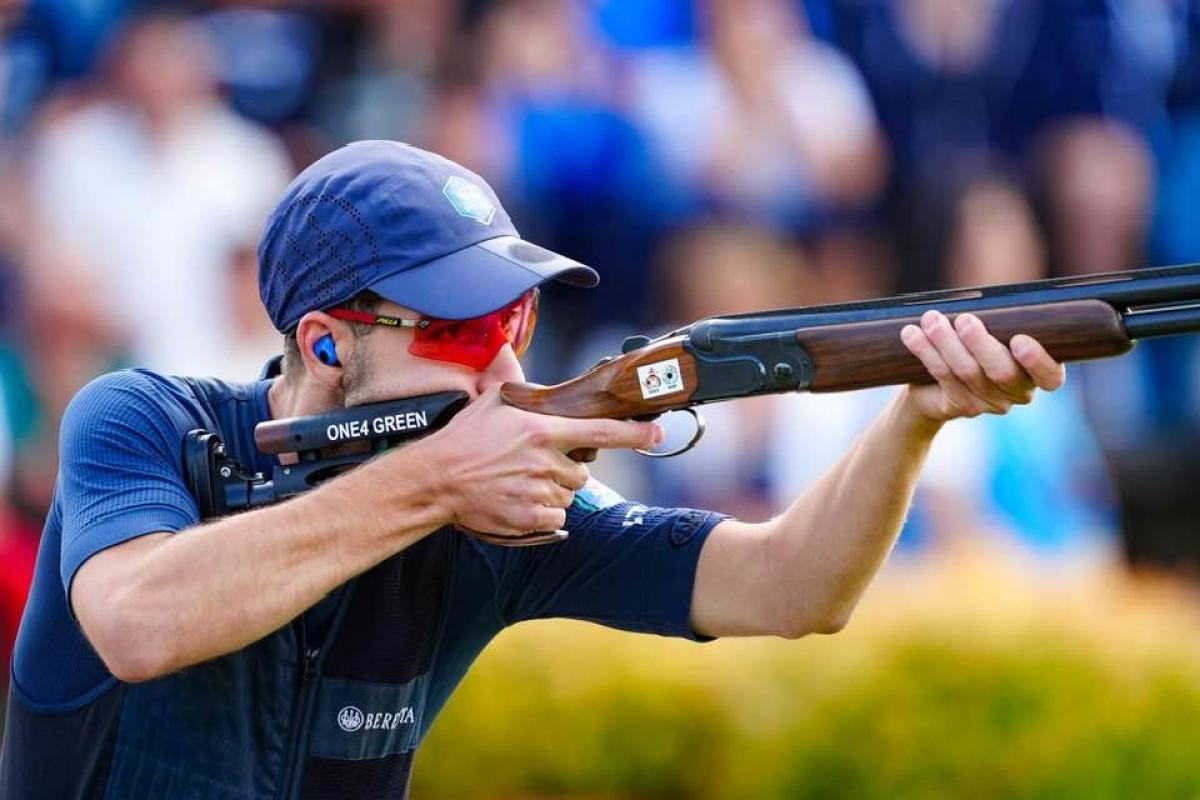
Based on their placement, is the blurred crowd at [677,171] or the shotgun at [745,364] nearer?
the shotgun at [745,364]

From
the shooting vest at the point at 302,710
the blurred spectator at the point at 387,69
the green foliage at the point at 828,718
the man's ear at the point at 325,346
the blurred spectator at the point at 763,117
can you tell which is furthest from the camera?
the blurred spectator at the point at 387,69

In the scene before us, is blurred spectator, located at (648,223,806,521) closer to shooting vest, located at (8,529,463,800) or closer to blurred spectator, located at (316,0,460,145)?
blurred spectator, located at (316,0,460,145)

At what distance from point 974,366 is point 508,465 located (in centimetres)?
92

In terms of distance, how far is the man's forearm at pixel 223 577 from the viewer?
3590 millimetres

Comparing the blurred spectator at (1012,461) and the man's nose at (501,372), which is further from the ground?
the man's nose at (501,372)

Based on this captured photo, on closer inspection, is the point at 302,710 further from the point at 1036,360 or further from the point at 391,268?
the point at 1036,360

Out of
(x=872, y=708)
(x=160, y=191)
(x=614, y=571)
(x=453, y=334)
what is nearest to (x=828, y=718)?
(x=872, y=708)

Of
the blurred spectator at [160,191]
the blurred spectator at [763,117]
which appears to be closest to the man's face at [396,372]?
the blurred spectator at [160,191]

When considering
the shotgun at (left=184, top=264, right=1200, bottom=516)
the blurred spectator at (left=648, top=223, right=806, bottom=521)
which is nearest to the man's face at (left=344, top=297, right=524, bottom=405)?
the shotgun at (left=184, top=264, right=1200, bottom=516)

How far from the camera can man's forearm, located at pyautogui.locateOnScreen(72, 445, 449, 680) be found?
359 cm

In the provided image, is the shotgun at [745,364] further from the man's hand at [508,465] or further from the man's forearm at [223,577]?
the man's forearm at [223,577]

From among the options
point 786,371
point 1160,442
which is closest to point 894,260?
point 1160,442

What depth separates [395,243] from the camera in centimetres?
395

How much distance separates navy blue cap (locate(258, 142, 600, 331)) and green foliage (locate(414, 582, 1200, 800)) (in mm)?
2896
